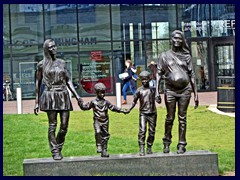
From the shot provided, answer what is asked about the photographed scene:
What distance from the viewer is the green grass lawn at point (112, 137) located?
1222cm

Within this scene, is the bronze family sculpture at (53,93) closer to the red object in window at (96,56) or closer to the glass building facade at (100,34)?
the glass building facade at (100,34)

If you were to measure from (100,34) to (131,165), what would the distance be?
74.0 feet

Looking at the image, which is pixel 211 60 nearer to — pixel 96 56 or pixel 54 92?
pixel 96 56

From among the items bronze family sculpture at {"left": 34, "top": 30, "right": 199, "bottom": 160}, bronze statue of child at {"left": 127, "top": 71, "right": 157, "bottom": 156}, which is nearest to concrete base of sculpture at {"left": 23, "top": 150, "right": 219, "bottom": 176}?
bronze family sculpture at {"left": 34, "top": 30, "right": 199, "bottom": 160}

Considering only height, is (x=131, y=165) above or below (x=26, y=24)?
below

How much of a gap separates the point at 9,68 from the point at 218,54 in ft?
35.7

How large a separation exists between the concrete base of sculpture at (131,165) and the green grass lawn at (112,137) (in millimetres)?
714

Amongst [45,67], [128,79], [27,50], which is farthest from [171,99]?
[27,50]

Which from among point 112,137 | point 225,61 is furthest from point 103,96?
point 225,61

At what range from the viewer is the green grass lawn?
40.1 feet

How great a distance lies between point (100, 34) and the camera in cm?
3156

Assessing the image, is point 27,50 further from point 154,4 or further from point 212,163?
point 212,163

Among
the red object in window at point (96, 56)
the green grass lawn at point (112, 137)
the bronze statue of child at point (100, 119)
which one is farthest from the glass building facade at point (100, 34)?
the bronze statue of child at point (100, 119)

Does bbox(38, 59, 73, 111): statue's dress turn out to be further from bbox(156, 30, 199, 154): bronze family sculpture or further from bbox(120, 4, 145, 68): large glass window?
bbox(120, 4, 145, 68): large glass window
